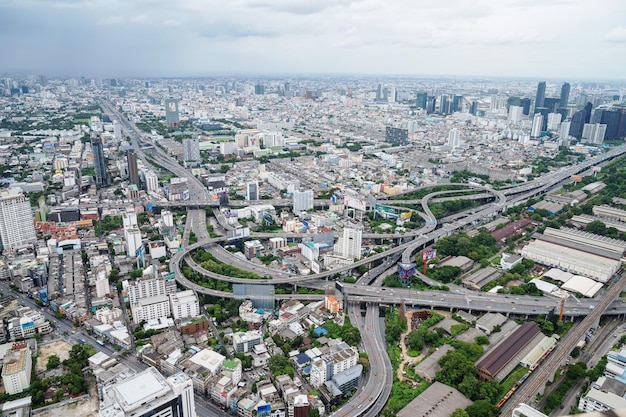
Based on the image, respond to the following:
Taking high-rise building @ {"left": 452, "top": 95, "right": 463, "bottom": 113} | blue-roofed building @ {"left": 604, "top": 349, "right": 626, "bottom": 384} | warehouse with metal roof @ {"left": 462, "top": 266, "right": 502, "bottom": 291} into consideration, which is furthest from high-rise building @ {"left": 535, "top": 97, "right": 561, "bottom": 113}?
blue-roofed building @ {"left": 604, "top": 349, "right": 626, "bottom": 384}

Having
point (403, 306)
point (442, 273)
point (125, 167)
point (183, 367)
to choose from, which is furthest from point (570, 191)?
point (125, 167)

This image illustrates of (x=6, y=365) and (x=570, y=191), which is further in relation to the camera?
(x=570, y=191)

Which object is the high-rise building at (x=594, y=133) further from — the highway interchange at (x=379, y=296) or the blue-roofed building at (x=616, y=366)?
the blue-roofed building at (x=616, y=366)

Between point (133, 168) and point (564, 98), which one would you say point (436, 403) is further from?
point (564, 98)

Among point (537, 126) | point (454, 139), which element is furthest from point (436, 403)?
point (537, 126)

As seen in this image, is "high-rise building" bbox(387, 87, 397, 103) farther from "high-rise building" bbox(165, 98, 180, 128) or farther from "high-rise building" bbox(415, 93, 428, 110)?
"high-rise building" bbox(165, 98, 180, 128)

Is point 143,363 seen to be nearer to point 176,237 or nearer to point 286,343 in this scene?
point 286,343

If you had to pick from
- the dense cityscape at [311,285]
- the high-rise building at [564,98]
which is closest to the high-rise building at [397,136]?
the dense cityscape at [311,285]
